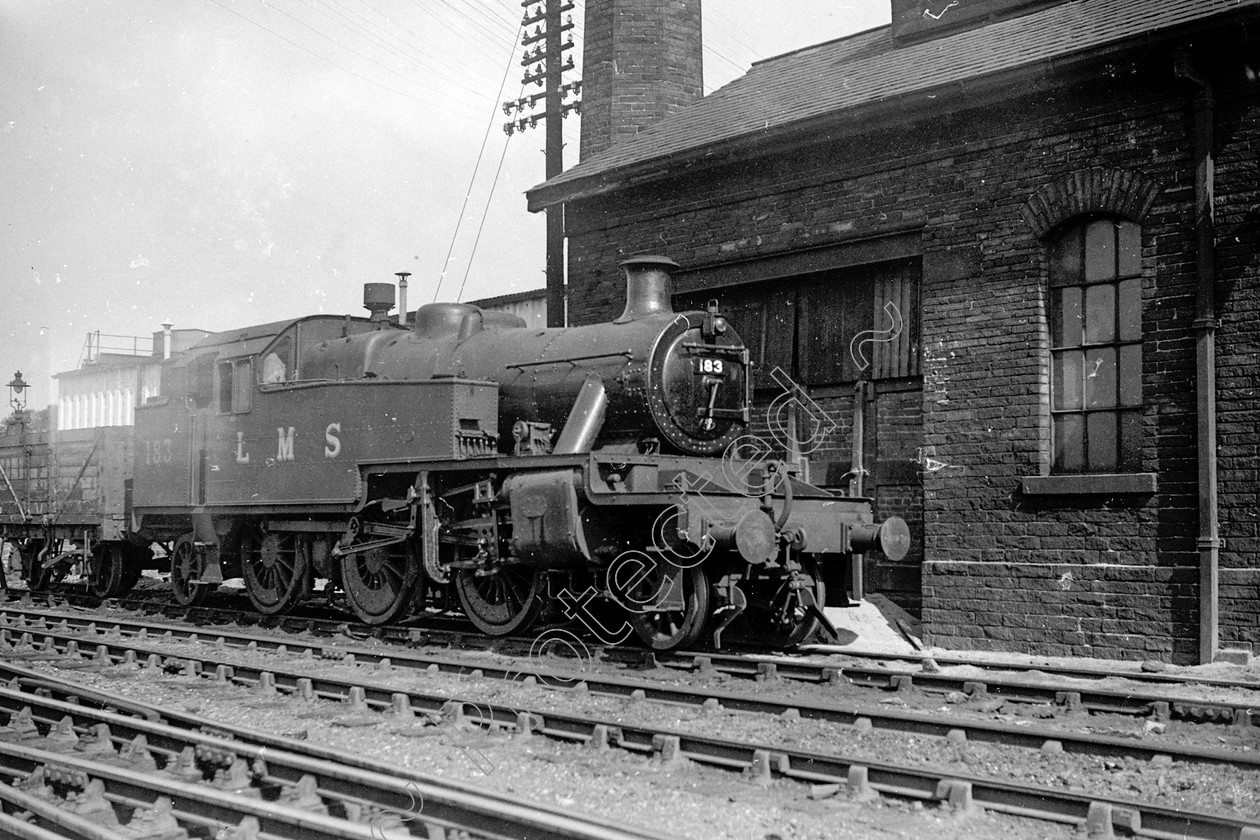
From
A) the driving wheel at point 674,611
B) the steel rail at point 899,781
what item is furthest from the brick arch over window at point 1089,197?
the steel rail at point 899,781

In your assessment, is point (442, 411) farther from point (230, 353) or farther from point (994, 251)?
point (994, 251)

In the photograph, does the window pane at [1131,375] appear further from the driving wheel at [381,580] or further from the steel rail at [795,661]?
the driving wheel at [381,580]

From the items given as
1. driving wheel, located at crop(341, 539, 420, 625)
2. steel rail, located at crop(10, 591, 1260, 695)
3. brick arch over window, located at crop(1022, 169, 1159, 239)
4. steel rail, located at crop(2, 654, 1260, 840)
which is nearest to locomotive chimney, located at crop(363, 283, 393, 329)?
driving wheel, located at crop(341, 539, 420, 625)

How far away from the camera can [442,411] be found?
966 centimetres

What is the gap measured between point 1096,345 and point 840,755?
5.72m

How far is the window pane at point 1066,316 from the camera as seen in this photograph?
9.77 meters

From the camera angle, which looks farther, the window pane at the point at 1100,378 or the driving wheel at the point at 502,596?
the window pane at the point at 1100,378

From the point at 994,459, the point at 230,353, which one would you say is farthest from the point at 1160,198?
the point at 230,353

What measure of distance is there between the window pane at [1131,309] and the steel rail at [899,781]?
569 cm

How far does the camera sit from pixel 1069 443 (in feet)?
32.0

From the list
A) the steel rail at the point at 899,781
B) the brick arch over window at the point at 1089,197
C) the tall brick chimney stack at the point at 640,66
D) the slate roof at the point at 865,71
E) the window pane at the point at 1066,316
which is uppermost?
the tall brick chimney stack at the point at 640,66

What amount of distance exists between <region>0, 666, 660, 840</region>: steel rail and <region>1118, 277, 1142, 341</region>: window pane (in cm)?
717

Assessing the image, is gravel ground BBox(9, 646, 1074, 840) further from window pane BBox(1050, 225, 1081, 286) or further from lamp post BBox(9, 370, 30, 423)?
lamp post BBox(9, 370, 30, 423)

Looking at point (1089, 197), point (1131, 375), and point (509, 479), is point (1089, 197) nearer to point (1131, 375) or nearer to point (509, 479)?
point (1131, 375)
